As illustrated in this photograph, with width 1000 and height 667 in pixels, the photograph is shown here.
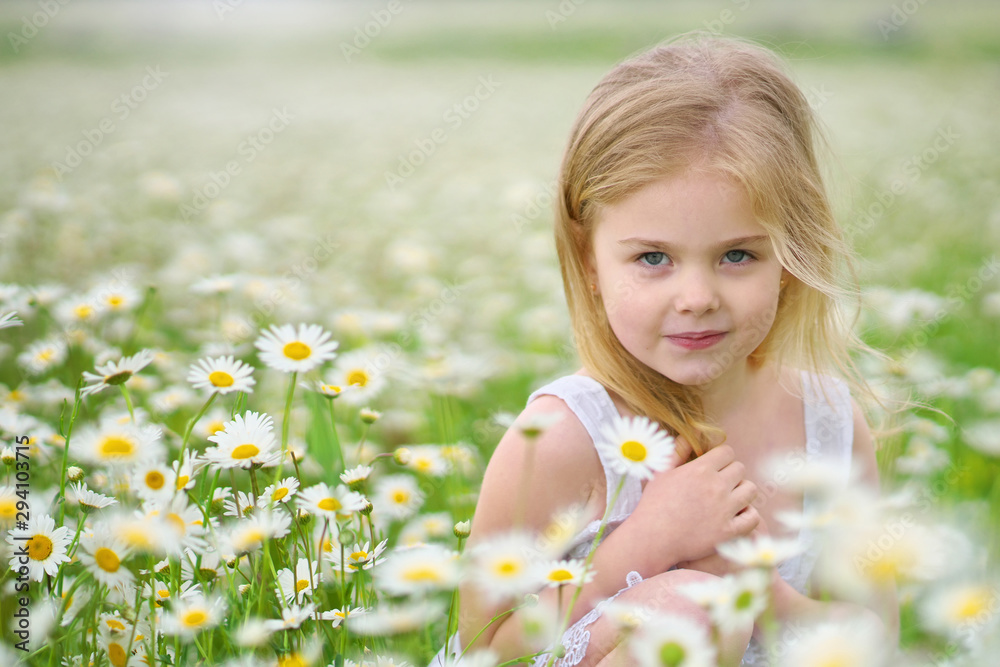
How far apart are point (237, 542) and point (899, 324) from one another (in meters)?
1.52

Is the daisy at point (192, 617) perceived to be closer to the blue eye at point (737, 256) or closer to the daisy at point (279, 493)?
the daisy at point (279, 493)

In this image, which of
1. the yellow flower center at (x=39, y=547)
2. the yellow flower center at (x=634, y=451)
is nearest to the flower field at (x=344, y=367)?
the yellow flower center at (x=39, y=547)

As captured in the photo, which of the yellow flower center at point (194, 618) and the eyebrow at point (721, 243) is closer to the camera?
the yellow flower center at point (194, 618)

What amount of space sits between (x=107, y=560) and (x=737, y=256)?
2.75 feet

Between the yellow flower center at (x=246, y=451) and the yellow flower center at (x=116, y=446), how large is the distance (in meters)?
0.11

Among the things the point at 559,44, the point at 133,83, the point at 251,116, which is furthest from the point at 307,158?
the point at 559,44

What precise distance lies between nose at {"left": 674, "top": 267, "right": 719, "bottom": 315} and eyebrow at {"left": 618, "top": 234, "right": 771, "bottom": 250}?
43 mm

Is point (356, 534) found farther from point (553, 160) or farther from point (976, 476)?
point (553, 160)

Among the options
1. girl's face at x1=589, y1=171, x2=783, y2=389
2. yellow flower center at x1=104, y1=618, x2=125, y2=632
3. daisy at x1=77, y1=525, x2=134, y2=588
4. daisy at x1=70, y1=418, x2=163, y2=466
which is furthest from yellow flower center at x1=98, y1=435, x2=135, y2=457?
girl's face at x1=589, y1=171, x2=783, y2=389

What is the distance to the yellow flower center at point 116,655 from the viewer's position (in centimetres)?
100

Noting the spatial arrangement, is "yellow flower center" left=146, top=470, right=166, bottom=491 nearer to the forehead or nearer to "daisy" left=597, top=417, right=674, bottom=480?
"daisy" left=597, top=417, right=674, bottom=480

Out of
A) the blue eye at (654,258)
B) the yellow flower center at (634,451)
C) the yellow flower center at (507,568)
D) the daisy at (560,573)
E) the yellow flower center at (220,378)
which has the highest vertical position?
the blue eye at (654,258)

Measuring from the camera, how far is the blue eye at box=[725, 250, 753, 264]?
120 centimetres

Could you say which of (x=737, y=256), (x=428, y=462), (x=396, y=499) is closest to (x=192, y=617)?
(x=396, y=499)
